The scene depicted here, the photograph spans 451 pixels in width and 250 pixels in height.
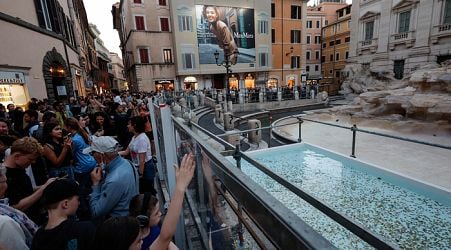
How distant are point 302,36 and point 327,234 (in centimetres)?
3563

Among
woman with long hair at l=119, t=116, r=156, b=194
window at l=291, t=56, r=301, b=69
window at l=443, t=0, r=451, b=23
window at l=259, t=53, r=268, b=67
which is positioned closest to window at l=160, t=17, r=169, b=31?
window at l=259, t=53, r=268, b=67

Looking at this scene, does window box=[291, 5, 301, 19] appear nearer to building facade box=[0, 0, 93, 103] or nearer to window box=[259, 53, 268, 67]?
window box=[259, 53, 268, 67]

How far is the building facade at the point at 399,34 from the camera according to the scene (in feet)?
64.0

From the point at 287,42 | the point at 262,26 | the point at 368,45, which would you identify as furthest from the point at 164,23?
the point at 368,45

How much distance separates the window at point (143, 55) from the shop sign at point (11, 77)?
17.3 metres

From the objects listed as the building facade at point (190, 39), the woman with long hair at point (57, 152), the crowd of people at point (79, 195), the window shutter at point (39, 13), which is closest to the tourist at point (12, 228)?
the crowd of people at point (79, 195)

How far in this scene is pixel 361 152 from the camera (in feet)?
25.7

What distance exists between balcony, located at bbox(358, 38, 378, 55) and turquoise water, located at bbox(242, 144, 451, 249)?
2440 cm

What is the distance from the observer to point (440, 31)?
63.5 ft

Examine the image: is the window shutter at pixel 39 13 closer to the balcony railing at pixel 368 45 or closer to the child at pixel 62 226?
the child at pixel 62 226

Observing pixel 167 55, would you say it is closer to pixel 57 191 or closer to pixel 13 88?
pixel 13 88

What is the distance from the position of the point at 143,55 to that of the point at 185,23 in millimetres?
6185

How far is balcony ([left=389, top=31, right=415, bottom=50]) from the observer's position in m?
21.6

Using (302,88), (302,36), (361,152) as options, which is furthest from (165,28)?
(361,152)
